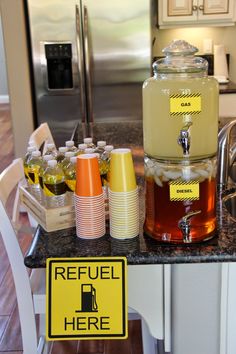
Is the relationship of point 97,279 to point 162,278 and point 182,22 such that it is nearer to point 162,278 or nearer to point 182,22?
point 162,278

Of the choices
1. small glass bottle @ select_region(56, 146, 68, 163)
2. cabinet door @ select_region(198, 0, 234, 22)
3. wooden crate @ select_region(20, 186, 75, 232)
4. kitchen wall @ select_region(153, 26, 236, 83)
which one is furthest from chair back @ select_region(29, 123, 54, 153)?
kitchen wall @ select_region(153, 26, 236, 83)

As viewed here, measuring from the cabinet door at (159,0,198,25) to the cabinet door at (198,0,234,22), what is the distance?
53 mm

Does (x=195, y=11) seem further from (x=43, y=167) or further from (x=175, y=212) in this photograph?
(x=175, y=212)

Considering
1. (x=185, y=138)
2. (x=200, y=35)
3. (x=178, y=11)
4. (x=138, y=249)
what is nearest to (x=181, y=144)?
(x=185, y=138)

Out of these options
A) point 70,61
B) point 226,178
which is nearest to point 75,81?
point 70,61

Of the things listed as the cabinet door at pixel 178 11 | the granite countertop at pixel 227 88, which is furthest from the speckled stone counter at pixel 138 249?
the cabinet door at pixel 178 11

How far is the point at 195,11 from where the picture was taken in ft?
11.7

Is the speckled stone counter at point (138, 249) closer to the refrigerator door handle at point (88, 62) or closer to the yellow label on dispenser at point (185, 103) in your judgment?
the yellow label on dispenser at point (185, 103)

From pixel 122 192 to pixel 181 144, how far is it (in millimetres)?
174

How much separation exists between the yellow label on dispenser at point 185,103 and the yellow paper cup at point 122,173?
15 cm

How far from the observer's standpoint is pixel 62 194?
1207 millimetres

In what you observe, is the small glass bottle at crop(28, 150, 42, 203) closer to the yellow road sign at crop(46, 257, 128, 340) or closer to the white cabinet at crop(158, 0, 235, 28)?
the yellow road sign at crop(46, 257, 128, 340)

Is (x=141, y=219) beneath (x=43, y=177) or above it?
beneath

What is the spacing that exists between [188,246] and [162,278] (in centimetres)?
30
